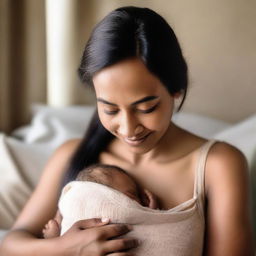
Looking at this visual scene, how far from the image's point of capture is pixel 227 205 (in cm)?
111

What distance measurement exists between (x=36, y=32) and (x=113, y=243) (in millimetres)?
1277

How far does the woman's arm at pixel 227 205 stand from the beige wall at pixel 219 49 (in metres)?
0.76

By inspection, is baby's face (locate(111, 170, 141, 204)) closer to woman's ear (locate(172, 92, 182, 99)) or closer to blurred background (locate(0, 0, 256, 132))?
woman's ear (locate(172, 92, 182, 99))

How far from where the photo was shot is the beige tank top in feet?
3.38

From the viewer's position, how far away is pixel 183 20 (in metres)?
1.88

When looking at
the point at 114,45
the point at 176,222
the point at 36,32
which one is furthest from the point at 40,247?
the point at 36,32

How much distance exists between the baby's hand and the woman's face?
297mm

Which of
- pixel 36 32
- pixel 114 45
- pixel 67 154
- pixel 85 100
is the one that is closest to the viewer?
pixel 114 45

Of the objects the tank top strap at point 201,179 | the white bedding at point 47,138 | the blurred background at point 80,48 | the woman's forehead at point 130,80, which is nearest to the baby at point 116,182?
the tank top strap at point 201,179

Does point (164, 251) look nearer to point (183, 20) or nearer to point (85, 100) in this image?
point (183, 20)

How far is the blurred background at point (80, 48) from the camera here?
6.15ft

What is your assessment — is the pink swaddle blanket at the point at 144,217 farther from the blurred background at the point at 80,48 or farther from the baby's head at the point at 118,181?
the blurred background at the point at 80,48

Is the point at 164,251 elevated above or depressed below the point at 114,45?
below

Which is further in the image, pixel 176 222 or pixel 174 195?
pixel 174 195
